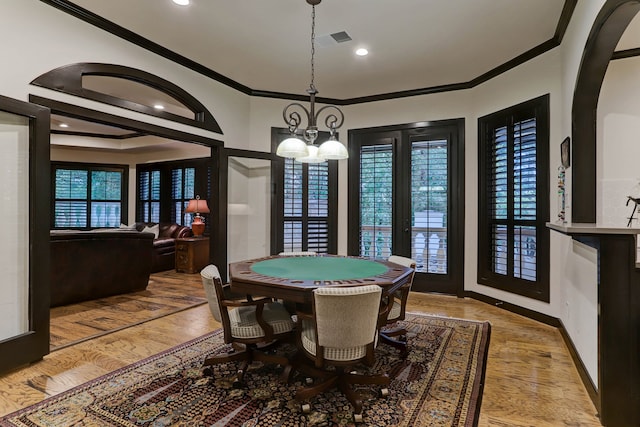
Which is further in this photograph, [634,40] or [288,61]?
[288,61]

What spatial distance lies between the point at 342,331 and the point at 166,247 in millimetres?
6008

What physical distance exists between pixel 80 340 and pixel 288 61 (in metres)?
3.76

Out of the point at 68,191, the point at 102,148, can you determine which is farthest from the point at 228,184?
the point at 68,191

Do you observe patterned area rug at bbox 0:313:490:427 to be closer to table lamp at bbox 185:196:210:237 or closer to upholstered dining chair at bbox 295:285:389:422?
upholstered dining chair at bbox 295:285:389:422

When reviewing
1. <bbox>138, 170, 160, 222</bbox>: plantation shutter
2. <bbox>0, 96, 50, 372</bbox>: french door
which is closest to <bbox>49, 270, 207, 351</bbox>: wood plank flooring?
<bbox>0, 96, 50, 372</bbox>: french door

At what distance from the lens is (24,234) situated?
277 centimetres

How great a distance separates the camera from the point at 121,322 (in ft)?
12.6

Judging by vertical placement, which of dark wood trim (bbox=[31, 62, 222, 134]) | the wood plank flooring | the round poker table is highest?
dark wood trim (bbox=[31, 62, 222, 134])

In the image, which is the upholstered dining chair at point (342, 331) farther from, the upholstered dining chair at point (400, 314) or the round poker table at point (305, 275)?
the upholstered dining chair at point (400, 314)

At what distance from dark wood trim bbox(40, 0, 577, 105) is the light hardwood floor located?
3.00 m

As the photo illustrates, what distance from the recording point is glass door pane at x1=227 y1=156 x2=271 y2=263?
5090 millimetres

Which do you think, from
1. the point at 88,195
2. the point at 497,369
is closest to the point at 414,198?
the point at 497,369

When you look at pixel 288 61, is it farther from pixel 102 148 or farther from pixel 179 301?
pixel 102 148

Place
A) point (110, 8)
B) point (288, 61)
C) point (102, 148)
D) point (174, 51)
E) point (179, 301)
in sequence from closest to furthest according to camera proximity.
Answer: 1. point (110, 8)
2. point (174, 51)
3. point (288, 61)
4. point (179, 301)
5. point (102, 148)
